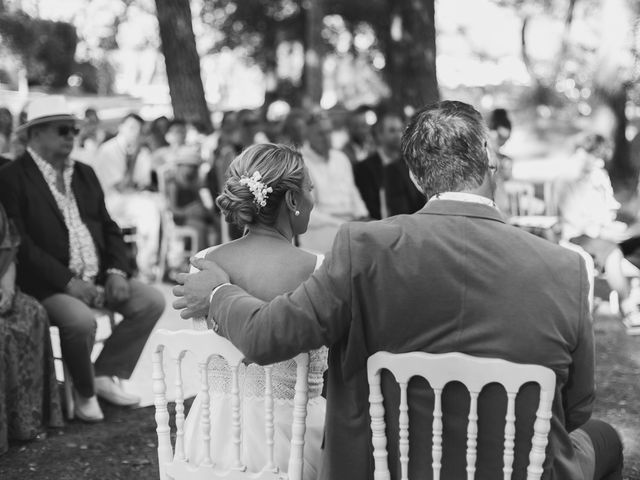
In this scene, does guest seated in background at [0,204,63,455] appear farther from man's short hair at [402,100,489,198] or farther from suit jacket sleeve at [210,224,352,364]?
man's short hair at [402,100,489,198]

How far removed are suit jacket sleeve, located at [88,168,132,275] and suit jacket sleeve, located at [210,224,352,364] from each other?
9.96 ft

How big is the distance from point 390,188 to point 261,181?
4.19 meters

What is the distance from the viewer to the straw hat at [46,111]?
480 cm

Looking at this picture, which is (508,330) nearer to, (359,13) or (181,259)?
(181,259)

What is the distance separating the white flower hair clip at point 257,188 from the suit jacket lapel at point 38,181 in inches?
91.2

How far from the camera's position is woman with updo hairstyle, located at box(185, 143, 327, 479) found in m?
2.59

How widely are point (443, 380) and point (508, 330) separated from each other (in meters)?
0.19

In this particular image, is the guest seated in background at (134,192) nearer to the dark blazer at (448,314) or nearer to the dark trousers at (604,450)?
the dark trousers at (604,450)

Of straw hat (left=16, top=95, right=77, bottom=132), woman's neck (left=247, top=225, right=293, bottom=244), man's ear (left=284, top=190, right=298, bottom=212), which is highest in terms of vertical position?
straw hat (left=16, top=95, right=77, bottom=132)

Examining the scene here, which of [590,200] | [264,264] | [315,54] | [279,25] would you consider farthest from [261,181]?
[279,25]

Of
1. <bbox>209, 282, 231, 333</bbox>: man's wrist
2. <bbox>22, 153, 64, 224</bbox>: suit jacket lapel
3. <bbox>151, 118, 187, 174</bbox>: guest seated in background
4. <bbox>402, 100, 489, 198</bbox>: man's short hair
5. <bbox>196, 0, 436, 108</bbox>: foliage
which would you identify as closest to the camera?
<bbox>402, 100, 489, 198</bbox>: man's short hair

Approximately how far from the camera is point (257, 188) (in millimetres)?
2707

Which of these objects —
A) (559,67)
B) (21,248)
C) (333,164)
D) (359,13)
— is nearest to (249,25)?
(359,13)

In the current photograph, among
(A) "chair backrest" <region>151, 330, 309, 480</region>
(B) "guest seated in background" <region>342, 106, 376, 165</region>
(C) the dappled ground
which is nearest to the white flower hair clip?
(A) "chair backrest" <region>151, 330, 309, 480</region>
